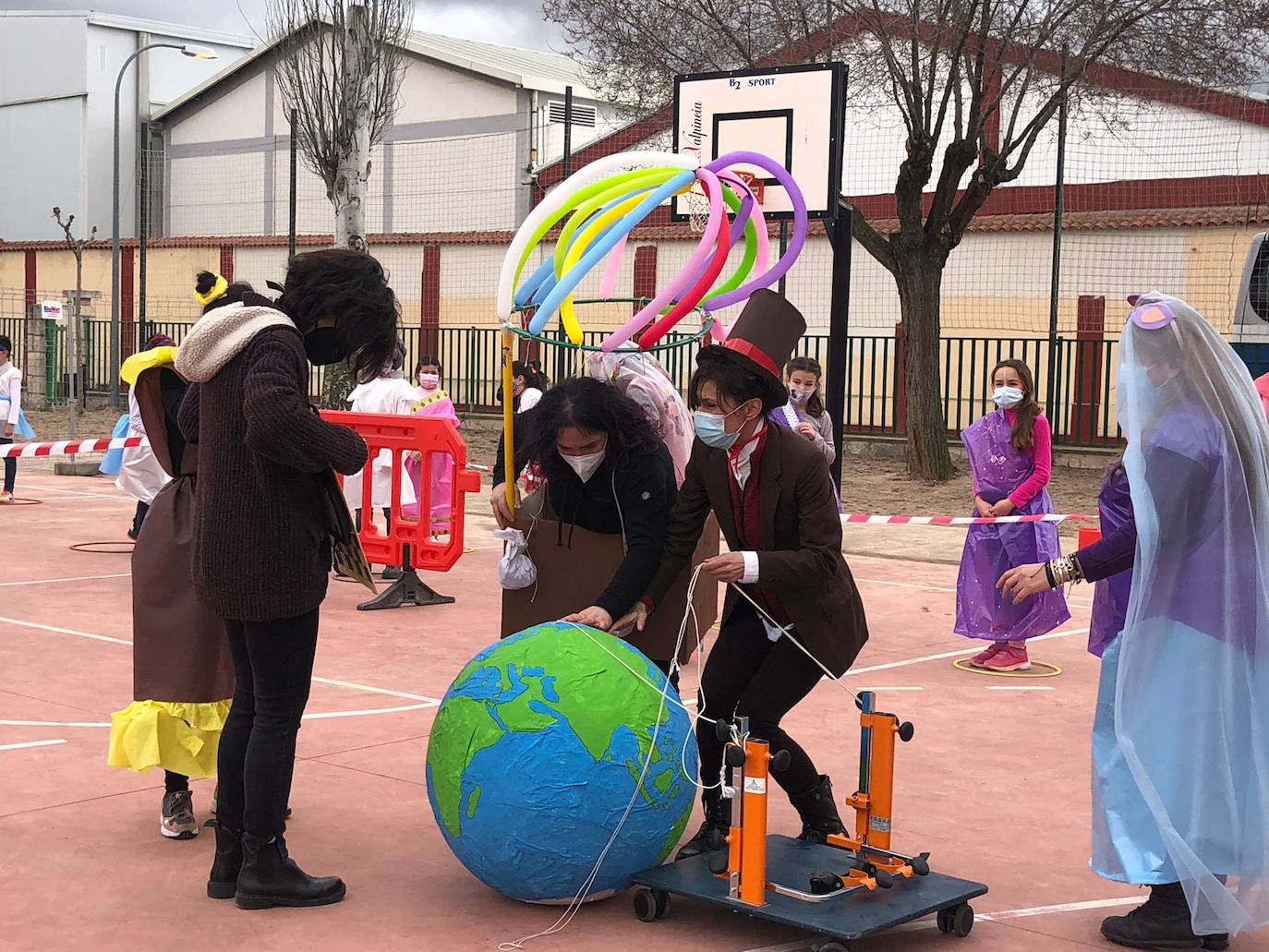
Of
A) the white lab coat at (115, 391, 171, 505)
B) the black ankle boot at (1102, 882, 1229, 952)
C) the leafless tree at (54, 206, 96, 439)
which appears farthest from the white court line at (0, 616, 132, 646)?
the leafless tree at (54, 206, 96, 439)

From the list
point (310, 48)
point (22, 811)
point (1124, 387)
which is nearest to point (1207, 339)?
point (1124, 387)

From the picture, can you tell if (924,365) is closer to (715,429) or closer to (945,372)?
(945,372)

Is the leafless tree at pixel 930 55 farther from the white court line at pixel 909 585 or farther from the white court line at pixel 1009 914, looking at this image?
the white court line at pixel 1009 914

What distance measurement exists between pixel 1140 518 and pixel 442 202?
30.0 m

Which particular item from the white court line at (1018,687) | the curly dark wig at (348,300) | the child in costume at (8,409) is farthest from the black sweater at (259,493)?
the child in costume at (8,409)

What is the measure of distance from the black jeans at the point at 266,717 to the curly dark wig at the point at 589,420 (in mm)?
1039

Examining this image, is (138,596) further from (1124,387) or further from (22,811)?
(1124,387)

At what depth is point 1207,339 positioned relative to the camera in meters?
4.48

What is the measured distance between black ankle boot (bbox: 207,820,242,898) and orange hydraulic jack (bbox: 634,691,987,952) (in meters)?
1.25

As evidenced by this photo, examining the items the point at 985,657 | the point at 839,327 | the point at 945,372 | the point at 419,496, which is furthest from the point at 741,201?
the point at 945,372

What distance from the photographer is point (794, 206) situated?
5.95 metres

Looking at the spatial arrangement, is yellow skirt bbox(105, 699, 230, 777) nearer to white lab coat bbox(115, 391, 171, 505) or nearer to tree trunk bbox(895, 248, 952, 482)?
white lab coat bbox(115, 391, 171, 505)

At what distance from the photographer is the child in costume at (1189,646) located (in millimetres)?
4383

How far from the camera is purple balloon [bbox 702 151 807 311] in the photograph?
221 inches
